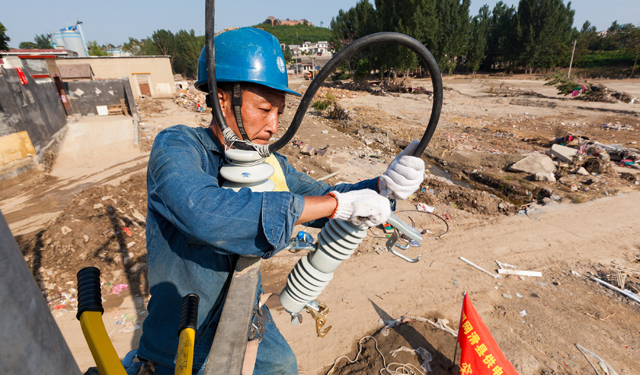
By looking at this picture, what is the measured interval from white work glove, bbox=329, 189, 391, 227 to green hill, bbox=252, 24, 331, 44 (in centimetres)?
12057

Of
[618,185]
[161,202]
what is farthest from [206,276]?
[618,185]

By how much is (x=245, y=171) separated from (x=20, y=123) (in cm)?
1012

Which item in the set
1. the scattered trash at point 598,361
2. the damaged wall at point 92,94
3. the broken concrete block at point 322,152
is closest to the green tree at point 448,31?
the broken concrete block at point 322,152

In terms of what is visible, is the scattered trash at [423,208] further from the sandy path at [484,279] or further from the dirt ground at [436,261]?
the sandy path at [484,279]

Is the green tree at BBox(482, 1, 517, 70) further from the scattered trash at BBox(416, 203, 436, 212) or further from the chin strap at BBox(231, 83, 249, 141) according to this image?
the chin strap at BBox(231, 83, 249, 141)

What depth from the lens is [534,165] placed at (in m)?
7.88

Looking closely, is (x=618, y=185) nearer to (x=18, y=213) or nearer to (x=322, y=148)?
(x=322, y=148)

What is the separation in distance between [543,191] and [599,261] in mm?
2541

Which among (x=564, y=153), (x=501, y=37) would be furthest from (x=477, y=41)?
(x=564, y=153)

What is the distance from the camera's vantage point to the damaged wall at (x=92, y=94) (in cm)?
1463

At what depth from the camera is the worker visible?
104 centimetres

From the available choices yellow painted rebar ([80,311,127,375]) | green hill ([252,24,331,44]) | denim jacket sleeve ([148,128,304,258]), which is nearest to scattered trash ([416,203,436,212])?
denim jacket sleeve ([148,128,304,258])

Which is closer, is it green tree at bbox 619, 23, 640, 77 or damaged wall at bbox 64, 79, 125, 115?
damaged wall at bbox 64, 79, 125, 115

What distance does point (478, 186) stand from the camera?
7609 mm
